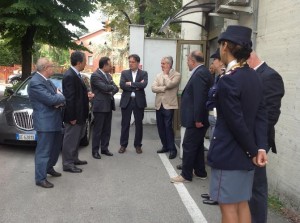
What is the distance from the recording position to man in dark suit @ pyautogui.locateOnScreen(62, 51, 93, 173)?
630 centimetres

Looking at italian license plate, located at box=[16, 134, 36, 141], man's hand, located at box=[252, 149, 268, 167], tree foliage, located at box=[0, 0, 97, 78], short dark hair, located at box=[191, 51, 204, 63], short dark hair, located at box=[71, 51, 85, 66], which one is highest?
tree foliage, located at box=[0, 0, 97, 78]

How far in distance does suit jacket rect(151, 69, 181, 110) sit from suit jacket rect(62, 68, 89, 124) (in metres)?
1.81

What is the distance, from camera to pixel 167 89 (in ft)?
25.1

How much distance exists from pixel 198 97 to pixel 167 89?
1835mm

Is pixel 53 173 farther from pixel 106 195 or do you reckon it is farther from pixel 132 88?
pixel 132 88

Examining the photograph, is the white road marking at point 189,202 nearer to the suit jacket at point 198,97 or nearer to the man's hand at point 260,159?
the suit jacket at point 198,97

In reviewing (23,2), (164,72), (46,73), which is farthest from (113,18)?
(46,73)

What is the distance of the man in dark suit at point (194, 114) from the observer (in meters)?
5.89

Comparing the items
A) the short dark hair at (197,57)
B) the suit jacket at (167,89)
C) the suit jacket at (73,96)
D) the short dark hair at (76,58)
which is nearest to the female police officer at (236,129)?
the short dark hair at (197,57)

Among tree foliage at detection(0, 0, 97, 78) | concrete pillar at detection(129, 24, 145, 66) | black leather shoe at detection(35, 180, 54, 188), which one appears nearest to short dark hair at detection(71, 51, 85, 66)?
black leather shoe at detection(35, 180, 54, 188)

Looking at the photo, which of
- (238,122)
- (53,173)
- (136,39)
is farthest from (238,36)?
Answer: (136,39)

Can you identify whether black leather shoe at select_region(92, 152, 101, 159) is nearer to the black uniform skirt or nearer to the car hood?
the car hood

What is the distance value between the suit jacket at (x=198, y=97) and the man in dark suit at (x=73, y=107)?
1748mm

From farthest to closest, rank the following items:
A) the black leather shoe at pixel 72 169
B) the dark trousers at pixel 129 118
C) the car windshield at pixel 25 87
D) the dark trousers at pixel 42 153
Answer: the car windshield at pixel 25 87 < the dark trousers at pixel 129 118 < the black leather shoe at pixel 72 169 < the dark trousers at pixel 42 153
